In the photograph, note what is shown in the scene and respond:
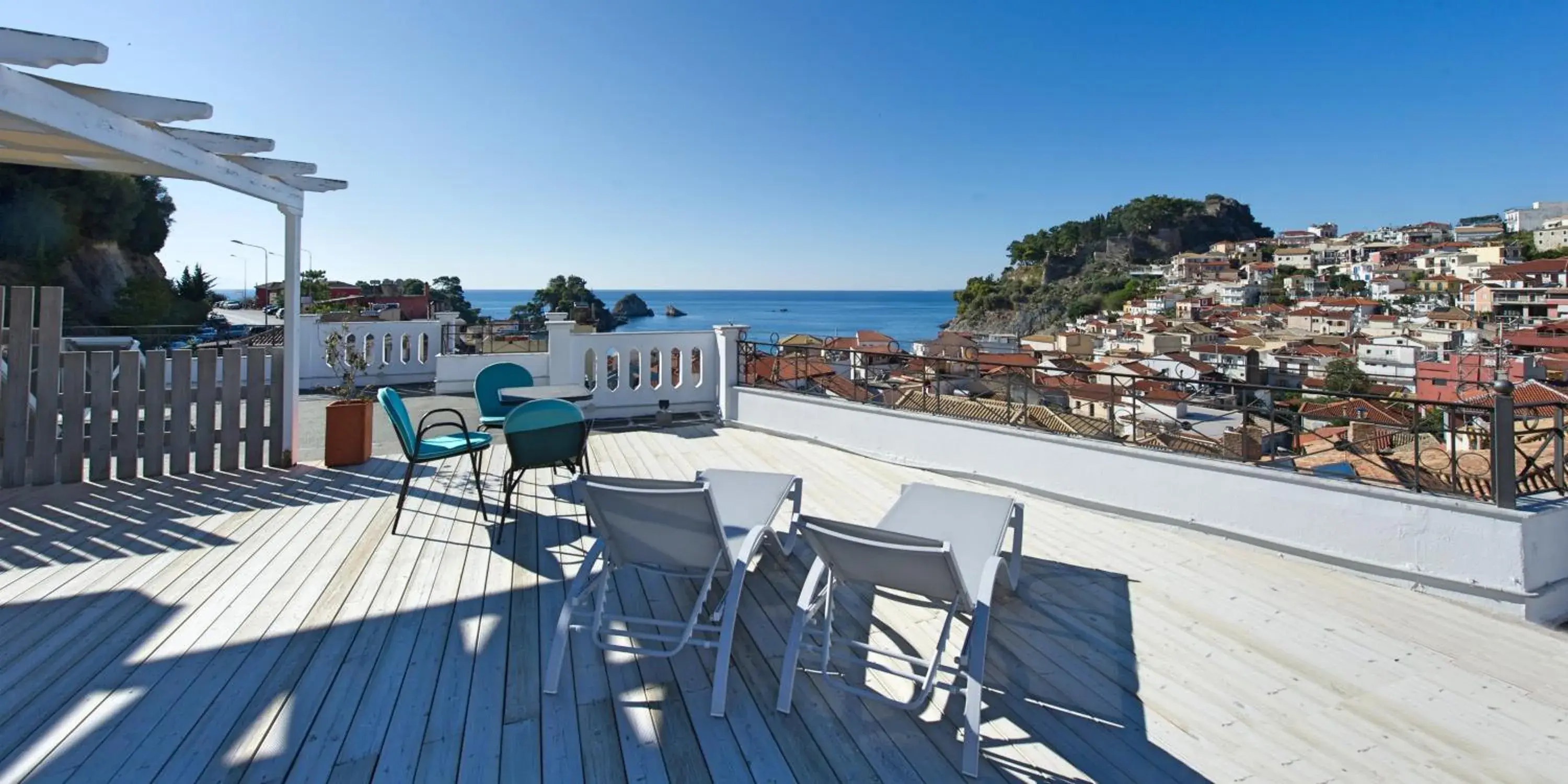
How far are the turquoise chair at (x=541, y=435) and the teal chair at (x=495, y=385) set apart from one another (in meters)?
1.80

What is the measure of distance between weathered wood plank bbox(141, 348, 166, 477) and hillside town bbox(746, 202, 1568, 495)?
4.78 meters

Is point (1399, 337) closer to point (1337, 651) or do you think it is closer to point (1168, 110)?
point (1337, 651)

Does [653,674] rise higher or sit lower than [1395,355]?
lower

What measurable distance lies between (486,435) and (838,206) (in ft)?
107

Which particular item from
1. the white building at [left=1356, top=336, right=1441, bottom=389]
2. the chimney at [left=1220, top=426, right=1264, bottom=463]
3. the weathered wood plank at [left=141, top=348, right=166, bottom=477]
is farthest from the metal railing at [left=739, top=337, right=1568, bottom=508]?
the white building at [left=1356, top=336, right=1441, bottom=389]

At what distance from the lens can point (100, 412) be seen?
454 centimetres

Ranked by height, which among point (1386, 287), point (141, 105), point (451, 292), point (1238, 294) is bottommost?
point (141, 105)

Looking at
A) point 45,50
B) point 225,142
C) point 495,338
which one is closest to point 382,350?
point 495,338

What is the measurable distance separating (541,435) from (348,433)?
2.55 meters

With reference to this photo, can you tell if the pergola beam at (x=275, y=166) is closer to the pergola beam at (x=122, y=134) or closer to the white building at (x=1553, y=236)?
the pergola beam at (x=122, y=134)

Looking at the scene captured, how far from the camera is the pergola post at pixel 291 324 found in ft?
16.8

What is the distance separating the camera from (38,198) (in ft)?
55.3

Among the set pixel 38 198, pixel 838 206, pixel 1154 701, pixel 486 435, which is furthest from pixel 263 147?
pixel 838 206

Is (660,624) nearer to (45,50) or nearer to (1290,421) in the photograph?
(45,50)
